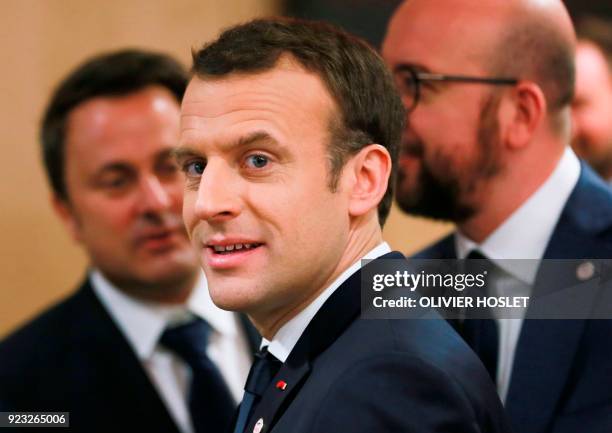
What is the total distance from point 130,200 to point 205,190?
1.32 metres

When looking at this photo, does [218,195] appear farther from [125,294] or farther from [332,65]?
[125,294]

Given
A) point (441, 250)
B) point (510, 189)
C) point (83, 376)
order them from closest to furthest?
point (510, 189), point (441, 250), point (83, 376)

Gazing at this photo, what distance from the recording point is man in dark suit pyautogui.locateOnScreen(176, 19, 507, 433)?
4.64 feet

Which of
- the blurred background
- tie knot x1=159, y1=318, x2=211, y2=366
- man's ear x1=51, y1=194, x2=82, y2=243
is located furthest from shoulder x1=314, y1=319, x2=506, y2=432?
the blurred background

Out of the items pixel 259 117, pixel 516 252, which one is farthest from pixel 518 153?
pixel 259 117

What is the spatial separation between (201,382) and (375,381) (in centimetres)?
135

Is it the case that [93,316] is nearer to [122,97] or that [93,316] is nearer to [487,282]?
[122,97]

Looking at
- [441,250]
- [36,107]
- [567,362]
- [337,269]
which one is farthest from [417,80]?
[36,107]

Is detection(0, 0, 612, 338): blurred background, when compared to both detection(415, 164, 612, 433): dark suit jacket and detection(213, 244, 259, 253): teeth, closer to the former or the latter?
detection(415, 164, 612, 433): dark suit jacket

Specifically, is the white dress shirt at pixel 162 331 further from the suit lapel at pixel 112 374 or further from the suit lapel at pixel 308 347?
the suit lapel at pixel 308 347

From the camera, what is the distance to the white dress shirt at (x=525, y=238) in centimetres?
204

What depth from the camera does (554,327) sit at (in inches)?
75.4

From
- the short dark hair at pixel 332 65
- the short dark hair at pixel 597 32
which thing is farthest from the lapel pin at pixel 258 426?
the short dark hair at pixel 597 32

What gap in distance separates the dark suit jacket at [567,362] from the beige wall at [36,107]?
2243 millimetres
